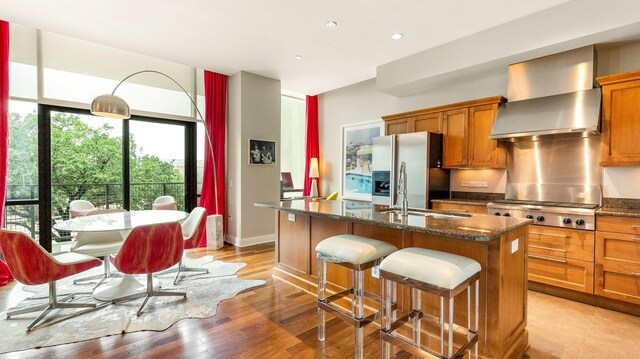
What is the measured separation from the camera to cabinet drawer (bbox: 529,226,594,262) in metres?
2.86

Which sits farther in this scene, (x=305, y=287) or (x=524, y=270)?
(x=305, y=287)

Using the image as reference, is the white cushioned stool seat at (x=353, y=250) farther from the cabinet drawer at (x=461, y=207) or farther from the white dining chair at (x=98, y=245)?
the white dining chair at (x=98, y=245)

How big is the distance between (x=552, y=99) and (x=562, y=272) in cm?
191

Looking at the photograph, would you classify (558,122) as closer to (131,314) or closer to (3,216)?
(131,314)

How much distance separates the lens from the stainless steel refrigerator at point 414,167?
4203 millimetres

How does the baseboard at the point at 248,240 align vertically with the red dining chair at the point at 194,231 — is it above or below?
below

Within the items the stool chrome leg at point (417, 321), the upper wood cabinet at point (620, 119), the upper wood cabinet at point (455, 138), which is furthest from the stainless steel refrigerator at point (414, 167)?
the stool chrome leg at point (417, 321)

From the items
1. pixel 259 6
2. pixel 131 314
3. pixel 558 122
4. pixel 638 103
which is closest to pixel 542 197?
pixel 558 122

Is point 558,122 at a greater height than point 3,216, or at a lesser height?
greater

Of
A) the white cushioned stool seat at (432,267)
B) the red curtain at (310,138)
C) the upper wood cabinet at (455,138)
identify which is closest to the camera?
the white cushioned stool seat at (432,267)

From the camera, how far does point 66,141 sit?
4227mm

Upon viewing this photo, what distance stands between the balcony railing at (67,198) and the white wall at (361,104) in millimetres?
3091

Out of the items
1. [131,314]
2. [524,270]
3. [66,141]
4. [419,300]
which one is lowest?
[131,314]

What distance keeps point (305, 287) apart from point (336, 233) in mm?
774
